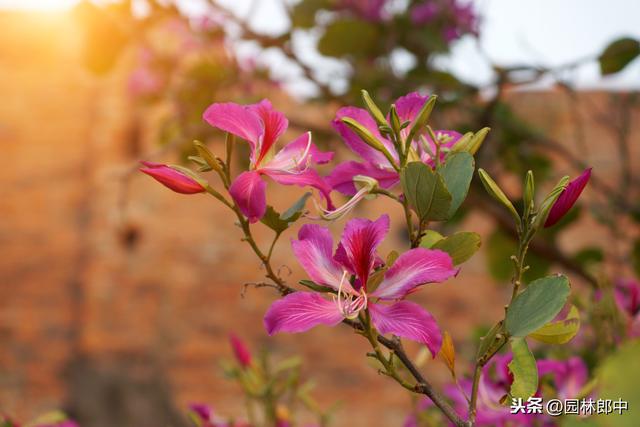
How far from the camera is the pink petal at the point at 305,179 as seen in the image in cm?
46

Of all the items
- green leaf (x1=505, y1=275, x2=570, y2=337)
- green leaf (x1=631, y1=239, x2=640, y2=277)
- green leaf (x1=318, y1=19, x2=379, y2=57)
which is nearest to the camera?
green leaf (x1=505, y1=275, x2=570, y2=337)

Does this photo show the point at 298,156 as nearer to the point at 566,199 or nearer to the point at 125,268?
the point at 566,199

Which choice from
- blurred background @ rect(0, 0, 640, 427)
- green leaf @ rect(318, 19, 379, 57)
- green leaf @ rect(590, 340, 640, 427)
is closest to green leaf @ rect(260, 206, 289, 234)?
green leaf @ rect(590, 340, 640, 427)

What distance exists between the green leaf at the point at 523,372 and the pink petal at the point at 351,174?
131mm

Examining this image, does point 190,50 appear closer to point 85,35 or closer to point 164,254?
point 85,35

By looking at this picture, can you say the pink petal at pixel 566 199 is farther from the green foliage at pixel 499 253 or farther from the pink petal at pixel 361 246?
the green foliage at pixel 499 253

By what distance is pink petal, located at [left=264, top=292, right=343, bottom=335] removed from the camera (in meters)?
0.42

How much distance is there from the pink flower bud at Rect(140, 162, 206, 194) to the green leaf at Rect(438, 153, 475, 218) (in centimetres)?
15

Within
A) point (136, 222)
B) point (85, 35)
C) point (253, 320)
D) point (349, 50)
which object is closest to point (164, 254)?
point (136, 222)

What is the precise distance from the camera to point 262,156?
18.9 inches

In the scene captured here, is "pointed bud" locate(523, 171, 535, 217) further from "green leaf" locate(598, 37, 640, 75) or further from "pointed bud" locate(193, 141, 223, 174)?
"green leaf" locate(598, 37, 640, 75)

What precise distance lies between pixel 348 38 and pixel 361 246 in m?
1.31

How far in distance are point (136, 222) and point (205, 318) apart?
0.92 metres

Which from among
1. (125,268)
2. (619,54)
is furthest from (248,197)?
(125,268)
